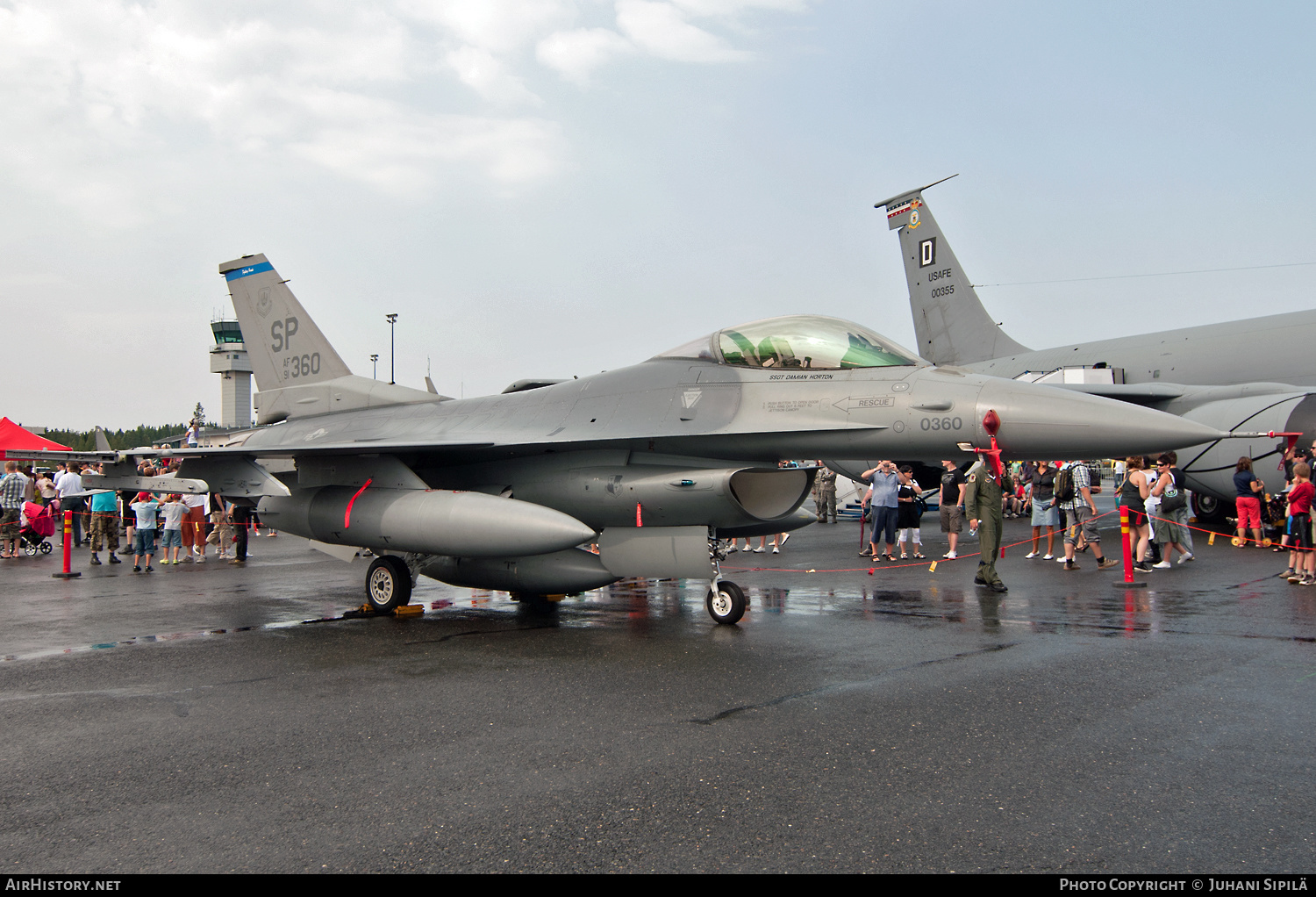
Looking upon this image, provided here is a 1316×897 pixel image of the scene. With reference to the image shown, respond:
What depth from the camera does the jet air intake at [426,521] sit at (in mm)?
7531

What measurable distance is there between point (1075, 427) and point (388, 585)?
6.70 metres

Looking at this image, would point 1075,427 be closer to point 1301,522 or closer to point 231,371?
point 1301,522

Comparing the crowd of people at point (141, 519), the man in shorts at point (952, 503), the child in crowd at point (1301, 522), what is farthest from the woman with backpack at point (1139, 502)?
the crowd of people at point (141, 519)

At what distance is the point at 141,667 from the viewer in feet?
21.1

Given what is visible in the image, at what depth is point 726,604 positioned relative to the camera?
786cm

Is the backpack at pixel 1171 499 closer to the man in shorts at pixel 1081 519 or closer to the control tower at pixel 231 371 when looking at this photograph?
the man in shorts at pixel 1081 519

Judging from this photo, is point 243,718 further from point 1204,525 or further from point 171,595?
point 1204,525

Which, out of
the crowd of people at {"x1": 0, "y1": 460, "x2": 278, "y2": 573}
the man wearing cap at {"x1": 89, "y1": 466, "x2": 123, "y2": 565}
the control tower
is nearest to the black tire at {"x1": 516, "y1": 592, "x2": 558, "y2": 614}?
the crowd of people at {"x1": 0, "y1": 460, "x2": 278, "y2": 573}

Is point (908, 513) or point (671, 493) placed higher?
point (671, 493)

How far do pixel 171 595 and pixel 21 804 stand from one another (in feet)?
26.2

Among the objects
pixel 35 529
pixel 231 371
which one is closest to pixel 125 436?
pixel 231 371

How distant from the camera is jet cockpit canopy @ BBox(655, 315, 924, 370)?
24.9 ft

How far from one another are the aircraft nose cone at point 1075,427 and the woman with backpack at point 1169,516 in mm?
5143
